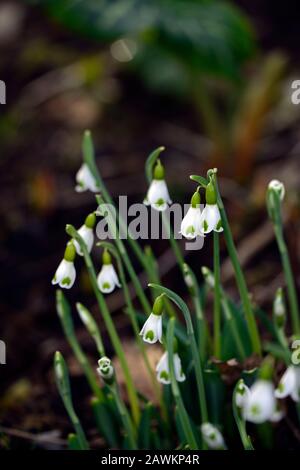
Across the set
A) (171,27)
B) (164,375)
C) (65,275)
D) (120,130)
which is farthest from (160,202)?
(120,130)

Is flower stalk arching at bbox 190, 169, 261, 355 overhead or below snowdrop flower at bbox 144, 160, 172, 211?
below

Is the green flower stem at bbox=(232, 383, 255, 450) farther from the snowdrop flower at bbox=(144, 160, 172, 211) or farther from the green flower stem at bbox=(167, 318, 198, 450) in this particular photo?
the snowdrop flower at bbox=(144, 160, 172, 211)

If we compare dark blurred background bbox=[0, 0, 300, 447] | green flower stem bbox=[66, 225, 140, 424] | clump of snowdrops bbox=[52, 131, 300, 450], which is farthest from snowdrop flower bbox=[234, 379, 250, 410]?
dark blurred background bbox=[0, 0, 300, 447]

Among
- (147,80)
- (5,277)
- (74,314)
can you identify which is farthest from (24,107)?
(74,314)

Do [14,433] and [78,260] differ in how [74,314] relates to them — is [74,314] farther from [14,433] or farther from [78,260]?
[14,433]

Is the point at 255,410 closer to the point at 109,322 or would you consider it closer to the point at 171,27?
the point at 109,322

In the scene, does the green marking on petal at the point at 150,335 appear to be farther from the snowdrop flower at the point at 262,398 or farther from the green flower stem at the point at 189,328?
the snowdrop flower at the point at 262,398
